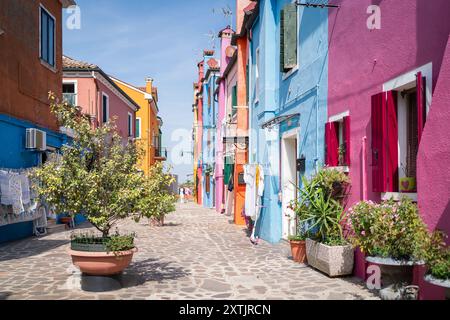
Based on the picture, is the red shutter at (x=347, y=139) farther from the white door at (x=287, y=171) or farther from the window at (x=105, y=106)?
the window at (x=105, y=106)

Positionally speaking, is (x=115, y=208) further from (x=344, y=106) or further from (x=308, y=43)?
(x=308, y=43)

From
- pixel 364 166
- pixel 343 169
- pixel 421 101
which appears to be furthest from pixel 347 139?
pixel 421 101

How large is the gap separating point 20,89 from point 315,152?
854cm

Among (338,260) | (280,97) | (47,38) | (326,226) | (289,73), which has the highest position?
(47,38)

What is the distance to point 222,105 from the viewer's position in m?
26.4

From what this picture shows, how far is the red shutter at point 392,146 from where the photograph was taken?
6527 mm

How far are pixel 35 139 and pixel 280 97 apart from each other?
23.5ft

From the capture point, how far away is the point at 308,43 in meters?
10.3

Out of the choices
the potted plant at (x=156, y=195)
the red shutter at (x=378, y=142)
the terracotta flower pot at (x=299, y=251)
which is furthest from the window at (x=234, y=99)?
the red shutter at (x=378, y=142)

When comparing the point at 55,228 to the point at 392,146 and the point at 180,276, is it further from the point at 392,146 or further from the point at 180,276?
the point at 392,146

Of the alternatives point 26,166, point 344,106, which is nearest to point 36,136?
point 26,166

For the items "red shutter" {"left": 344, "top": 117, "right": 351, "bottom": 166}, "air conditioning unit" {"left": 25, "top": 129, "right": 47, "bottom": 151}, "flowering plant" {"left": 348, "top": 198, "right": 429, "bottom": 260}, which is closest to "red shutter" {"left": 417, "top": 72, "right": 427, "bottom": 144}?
"flowering plant" {"left": 348, "top": 198, "right": 429, "bottom": 260}

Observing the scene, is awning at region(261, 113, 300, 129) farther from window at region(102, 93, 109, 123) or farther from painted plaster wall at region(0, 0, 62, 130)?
window at region(102, 93, 109, 123)

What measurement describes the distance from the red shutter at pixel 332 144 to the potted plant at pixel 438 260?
377 cm
